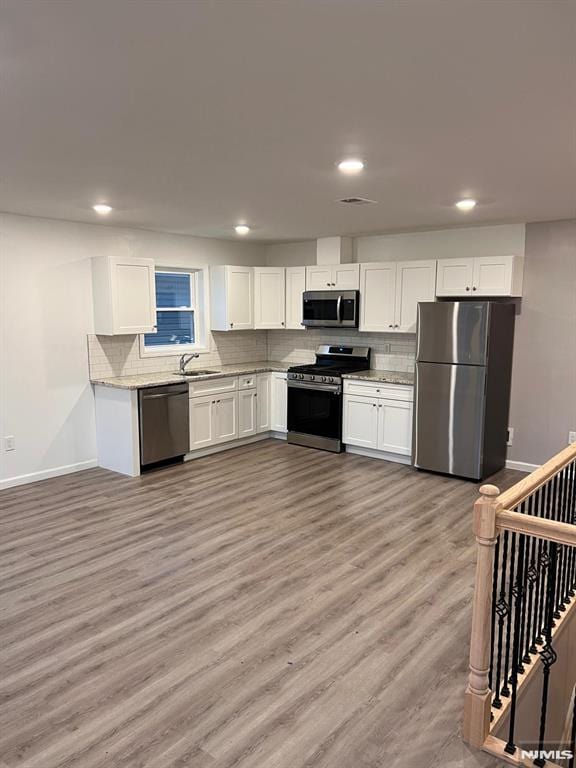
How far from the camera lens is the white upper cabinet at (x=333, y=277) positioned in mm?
6355

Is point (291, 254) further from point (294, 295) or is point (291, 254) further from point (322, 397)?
point (322, 397)

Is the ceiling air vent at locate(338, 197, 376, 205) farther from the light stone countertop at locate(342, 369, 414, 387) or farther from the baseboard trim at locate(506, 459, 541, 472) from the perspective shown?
the baseboard trim at locate(506, 459, 541, 472)

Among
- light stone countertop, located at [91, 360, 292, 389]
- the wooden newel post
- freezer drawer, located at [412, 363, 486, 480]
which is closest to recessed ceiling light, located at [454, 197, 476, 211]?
freezer drawer, located at [412, 363, 486, 480]

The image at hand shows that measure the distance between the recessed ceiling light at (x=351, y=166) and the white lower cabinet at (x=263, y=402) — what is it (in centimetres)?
383

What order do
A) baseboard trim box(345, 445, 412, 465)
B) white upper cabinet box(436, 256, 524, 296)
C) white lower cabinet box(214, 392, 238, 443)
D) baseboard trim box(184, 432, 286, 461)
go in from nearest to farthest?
white upper cabinet box(436, 256, 524, 296), baseboard trim box(345, 445, 412, 465), baseboard trim box(184, 432, 286, 461), white lower cabinet box(214, 392, 238, 443)

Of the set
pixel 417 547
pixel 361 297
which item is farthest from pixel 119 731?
pixel 361 297

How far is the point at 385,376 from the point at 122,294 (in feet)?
9.68

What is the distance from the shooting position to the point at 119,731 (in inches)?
87.9

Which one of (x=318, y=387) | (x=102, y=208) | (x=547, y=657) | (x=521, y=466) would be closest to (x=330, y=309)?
(x=318, y=387)

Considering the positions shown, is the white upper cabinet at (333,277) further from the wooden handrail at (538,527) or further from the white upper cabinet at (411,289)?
the wooden handrail at (538,527)

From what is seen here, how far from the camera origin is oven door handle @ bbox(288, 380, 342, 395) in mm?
6281

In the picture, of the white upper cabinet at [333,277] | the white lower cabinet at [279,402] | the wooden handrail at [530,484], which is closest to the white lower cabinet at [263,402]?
the white lower cabinet at [279,402]

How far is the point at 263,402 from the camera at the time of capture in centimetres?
695

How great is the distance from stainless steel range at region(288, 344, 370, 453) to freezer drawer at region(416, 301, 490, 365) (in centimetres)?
119
